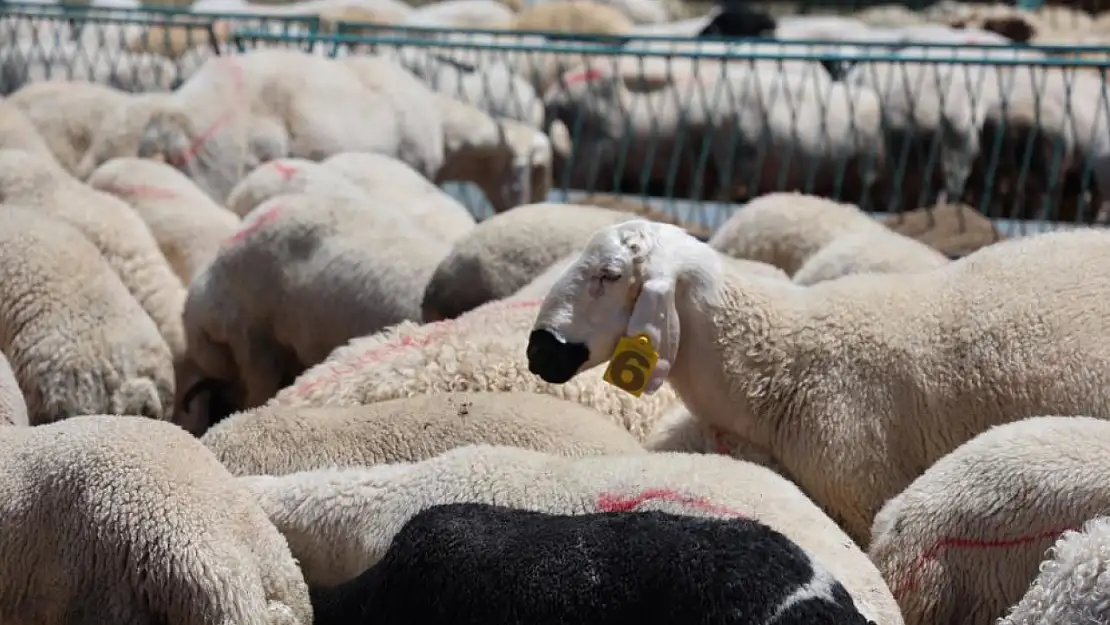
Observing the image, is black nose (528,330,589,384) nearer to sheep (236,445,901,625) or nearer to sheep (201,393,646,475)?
sheep (201,393,646,475)

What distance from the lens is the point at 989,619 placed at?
283cm

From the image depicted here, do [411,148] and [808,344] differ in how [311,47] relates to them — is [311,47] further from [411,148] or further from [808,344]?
[808,344]

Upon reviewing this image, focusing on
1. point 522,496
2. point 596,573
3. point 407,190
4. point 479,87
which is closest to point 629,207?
point 407,190

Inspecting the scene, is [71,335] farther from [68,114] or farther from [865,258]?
[68,114]

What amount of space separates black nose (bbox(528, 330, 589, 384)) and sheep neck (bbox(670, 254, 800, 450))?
0.28 metres

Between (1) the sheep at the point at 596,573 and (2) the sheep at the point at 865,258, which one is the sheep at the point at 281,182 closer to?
(2) the sheep at the point at 865,258

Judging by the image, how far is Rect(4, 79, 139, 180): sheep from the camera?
8.01 metres

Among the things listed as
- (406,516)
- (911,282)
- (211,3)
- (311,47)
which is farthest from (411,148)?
(211,3)

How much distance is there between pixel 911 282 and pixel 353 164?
11.8ft

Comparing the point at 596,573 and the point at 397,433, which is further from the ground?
the point at 596,573

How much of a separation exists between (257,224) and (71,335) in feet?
4.30

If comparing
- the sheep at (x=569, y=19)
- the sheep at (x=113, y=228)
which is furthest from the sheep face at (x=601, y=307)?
the sheep at (x=569, y=19)

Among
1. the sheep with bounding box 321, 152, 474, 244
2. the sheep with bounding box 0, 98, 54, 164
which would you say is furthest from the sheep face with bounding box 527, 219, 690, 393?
the sheep with bounding box 0, 98, 54, 164

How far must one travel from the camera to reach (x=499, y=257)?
520 cm
